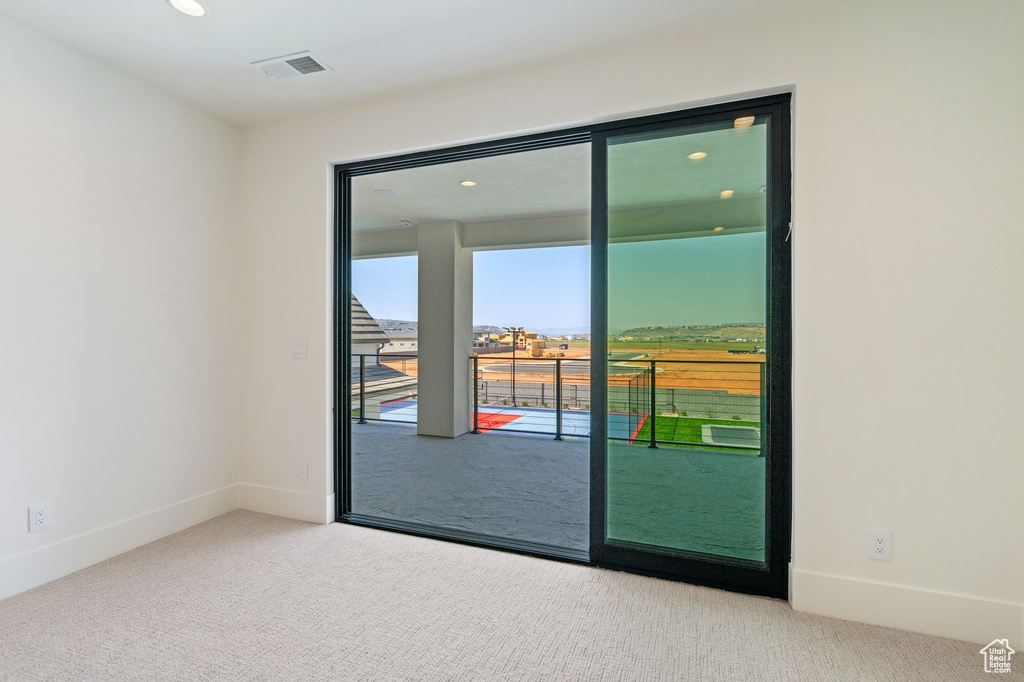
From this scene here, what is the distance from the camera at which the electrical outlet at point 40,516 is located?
2273 mm

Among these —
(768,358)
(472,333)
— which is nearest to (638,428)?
(768,358)

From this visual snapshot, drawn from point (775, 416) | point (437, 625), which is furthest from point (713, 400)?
point (437, 625)

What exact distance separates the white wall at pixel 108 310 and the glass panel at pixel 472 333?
44.8 inches

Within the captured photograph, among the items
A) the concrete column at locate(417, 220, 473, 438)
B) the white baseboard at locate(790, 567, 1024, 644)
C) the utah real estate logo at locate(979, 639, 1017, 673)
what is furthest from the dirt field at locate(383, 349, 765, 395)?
the concrete column at locate(417, 220, 473, 438)

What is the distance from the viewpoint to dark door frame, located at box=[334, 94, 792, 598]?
2230 millimetres

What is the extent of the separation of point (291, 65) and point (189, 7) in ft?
1.64

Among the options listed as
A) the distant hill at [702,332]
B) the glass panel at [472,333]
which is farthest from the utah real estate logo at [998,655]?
the glass panel at [472,333]

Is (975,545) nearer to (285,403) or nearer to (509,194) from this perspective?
(285,403)

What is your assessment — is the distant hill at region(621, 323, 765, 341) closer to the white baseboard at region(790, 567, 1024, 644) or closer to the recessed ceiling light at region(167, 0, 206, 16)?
the white baseboard at region(790, 567, 1024, 644)

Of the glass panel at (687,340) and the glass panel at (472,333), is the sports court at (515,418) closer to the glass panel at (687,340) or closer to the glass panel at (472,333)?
the glass panel at (472,333)

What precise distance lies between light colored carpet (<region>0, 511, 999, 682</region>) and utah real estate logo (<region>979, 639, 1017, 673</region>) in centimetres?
3

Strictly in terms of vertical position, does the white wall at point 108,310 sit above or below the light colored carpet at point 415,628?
above

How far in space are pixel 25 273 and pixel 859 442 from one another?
3613 millimetres

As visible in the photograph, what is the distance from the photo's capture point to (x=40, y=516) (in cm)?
230
